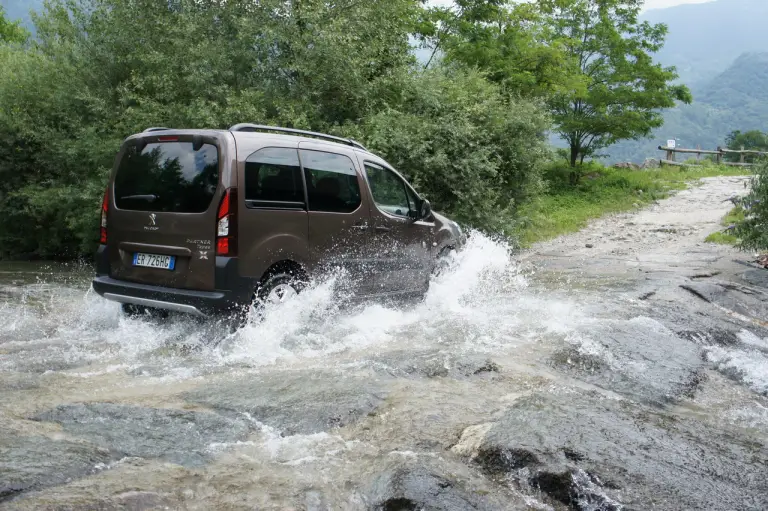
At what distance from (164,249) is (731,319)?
255 inches

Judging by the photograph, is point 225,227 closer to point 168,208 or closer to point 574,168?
point 168,208

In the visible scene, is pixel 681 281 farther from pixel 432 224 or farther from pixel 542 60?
pixel 542 60

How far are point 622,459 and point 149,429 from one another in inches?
105

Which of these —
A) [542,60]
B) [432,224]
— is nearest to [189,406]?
[432,224]

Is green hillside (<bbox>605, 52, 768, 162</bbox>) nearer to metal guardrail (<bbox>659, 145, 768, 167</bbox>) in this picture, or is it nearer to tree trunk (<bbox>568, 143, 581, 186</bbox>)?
metal guardrail (<bbox>659, 145, 768, 167</bbox>)

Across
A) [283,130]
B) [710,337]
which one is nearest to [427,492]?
[283,130]

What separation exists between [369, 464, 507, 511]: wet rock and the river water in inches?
0.4

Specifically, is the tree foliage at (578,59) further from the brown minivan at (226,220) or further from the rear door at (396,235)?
the brown minivan at (226,220)

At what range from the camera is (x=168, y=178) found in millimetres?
6141

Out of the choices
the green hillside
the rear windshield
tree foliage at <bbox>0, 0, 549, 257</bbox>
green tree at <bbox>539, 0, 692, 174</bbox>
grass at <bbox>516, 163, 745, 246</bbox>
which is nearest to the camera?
the rear windshield

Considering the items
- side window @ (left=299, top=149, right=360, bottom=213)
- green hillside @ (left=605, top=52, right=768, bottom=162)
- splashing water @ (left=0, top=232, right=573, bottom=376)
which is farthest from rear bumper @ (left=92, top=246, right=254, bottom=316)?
green hillside @ (left=605, top=52, right=768, bottom=162)

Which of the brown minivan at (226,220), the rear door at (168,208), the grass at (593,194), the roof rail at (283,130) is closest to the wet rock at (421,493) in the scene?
the brown minivan at (226,220)

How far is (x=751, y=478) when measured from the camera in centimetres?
377

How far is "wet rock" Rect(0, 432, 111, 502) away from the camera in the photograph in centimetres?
313
